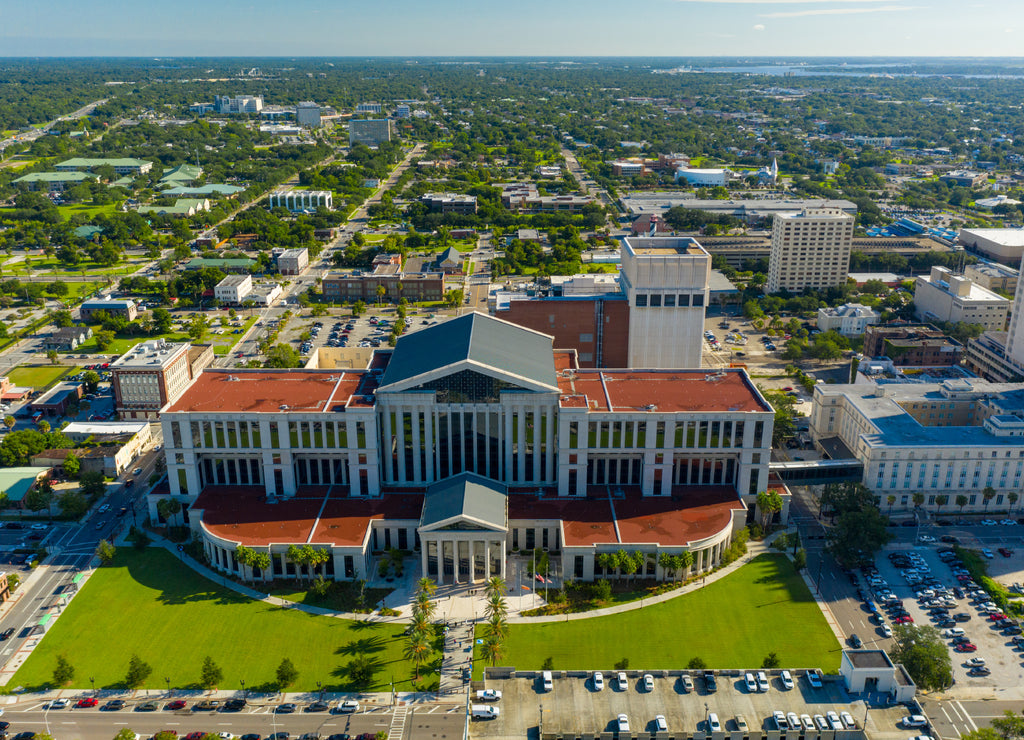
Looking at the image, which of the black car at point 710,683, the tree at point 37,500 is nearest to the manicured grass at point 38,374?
the tree at point 37,500

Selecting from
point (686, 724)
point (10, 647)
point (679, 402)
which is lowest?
point (10, 647)

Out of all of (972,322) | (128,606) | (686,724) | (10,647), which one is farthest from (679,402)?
(972,322)

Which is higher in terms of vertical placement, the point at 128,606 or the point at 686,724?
the point at 686,724

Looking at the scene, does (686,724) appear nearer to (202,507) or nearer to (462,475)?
(462,475)

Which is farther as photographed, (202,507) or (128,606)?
(202,507)

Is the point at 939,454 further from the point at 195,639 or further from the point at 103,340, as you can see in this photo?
the point at 103,340

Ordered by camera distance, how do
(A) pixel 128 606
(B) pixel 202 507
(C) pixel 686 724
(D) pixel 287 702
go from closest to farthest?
(C) pixel 686 724 → (D) pixel 287 702 → (A) pixel 128 606 → (B) pixel 202 507
